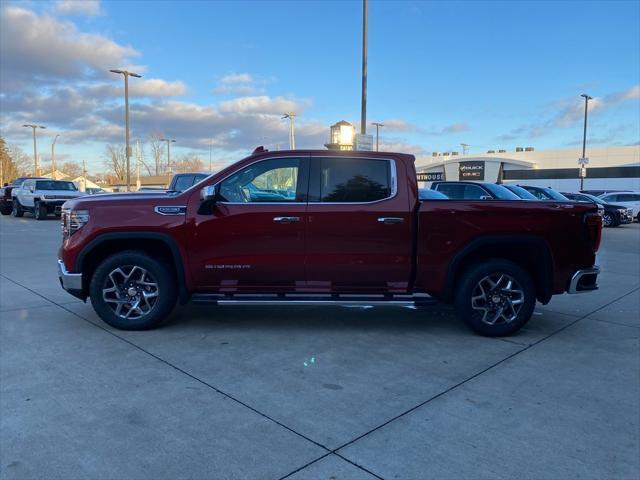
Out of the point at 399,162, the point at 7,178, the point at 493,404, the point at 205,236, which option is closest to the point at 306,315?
the point at 205,236

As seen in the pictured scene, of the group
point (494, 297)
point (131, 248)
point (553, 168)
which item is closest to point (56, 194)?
point (131, 248)

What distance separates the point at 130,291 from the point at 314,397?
2591 millimetres

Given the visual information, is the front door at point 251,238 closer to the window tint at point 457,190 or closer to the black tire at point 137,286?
the black tire at point 137,286

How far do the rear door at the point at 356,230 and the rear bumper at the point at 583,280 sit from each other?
1767 mm

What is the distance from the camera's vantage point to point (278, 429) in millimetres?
3326

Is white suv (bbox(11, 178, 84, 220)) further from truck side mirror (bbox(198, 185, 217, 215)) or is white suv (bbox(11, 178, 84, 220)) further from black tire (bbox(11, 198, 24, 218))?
truck side mirror (bbox(198, 185, 217, 215))

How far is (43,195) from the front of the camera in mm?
22516

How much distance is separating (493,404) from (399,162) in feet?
8.83

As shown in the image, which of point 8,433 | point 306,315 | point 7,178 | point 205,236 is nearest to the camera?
point 8,433

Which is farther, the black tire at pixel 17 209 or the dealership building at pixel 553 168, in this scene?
the dealership building at pixel 553 168

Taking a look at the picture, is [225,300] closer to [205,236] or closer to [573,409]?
[205,236]

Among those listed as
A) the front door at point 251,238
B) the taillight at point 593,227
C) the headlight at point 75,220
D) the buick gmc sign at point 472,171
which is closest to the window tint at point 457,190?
the taillight at point 593,227

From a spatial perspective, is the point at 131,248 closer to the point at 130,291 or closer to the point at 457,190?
the point at 130,291

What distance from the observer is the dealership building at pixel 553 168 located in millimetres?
50750
